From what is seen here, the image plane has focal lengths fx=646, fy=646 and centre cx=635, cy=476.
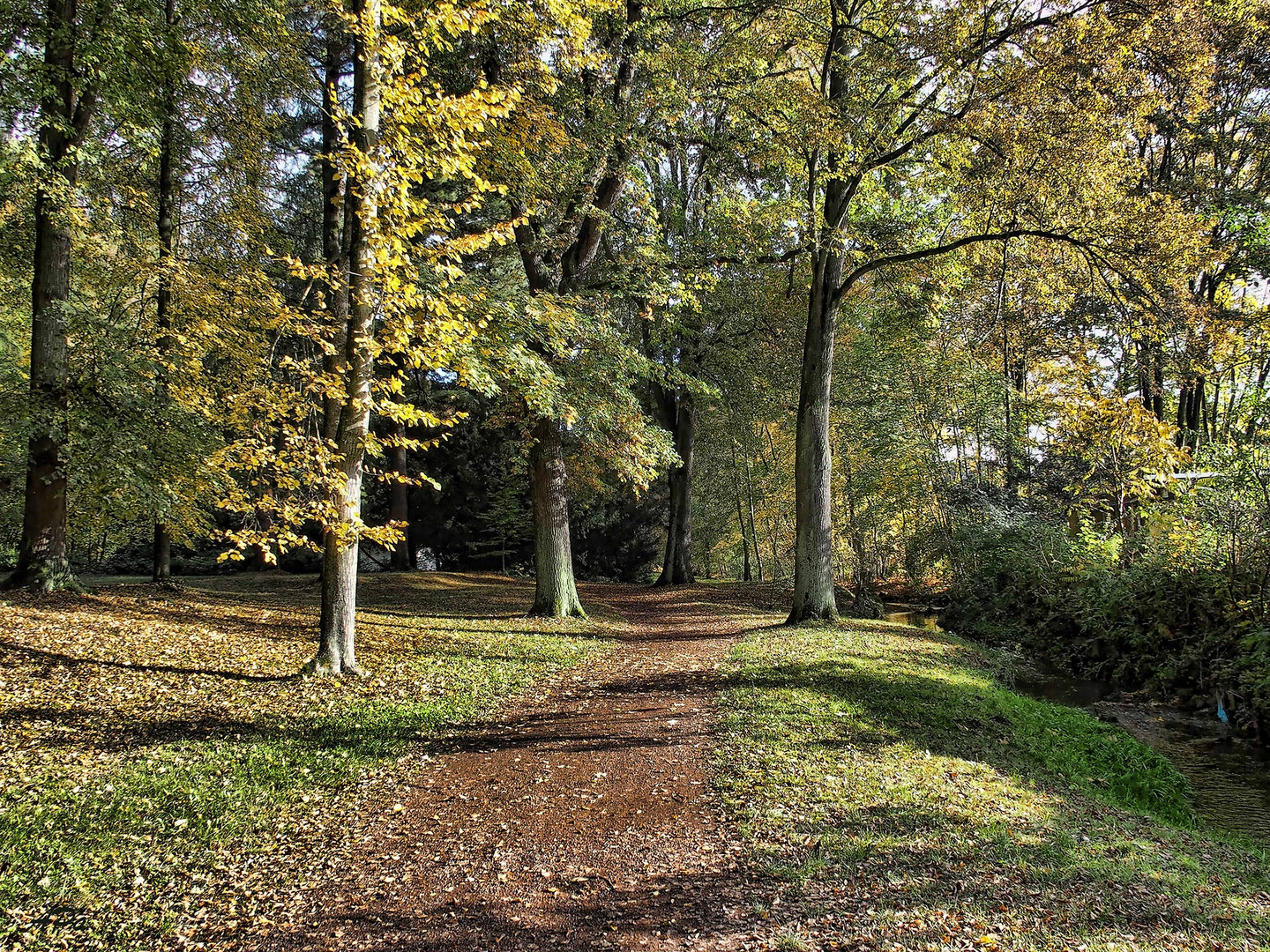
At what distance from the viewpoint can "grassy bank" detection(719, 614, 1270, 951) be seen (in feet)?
11.6

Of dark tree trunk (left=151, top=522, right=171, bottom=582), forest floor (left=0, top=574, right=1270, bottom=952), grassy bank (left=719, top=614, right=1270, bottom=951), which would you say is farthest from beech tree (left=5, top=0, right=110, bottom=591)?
grassy bank (left=719, top=614, right=1270, bottom=951)

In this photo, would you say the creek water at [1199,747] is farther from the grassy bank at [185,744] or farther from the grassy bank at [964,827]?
the grassy bank at [185,744]

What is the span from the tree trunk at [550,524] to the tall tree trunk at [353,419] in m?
5.01

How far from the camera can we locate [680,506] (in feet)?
71.6

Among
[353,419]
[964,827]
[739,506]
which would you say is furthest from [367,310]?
[739,506]

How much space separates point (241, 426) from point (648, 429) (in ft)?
23.6

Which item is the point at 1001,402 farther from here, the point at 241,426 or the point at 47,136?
the point at 47,136

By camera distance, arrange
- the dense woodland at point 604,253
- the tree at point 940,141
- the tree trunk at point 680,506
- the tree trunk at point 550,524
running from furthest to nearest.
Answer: the tree trunk at point 680,506, the tree trunk at point 550,524, the tree at point 940,141, the dense woodland at point 604,253

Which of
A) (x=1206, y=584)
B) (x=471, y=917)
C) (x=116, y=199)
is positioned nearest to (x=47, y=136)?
(x=116, y=199)

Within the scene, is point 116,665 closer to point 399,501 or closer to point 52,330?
point 52,330

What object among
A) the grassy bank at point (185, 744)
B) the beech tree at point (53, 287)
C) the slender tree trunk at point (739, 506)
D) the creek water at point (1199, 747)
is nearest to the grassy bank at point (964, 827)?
the creek water at point (1199, 747)

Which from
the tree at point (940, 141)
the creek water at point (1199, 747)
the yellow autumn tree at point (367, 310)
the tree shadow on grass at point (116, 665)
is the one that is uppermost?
the tree at point (940, 141)

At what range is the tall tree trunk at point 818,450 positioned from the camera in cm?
1303

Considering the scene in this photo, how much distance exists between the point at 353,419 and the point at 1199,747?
11.1 metres
